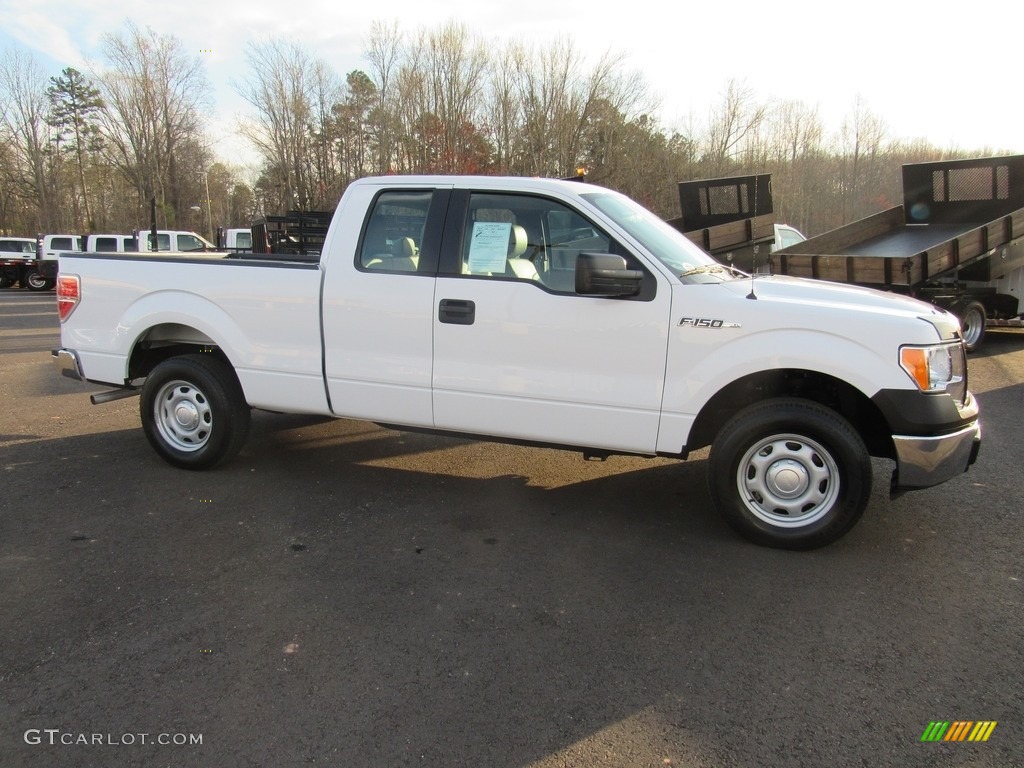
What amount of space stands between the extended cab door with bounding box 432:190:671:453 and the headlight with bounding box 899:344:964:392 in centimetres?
124

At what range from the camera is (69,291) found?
212 inches

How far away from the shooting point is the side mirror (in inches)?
153

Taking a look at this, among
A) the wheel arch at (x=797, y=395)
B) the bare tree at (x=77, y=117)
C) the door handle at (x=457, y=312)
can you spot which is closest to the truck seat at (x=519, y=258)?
the door handle at (x=457, y=312)

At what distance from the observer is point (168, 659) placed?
9.69 feet

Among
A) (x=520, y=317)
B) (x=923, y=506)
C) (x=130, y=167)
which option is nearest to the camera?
(x=520, y=317)

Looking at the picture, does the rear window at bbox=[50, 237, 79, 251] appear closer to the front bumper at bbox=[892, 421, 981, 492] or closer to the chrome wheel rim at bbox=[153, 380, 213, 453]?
the chrome wheel rim at bbox=[153, 380, 213, 453]

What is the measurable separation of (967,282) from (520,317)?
990cm

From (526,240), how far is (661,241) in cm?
86

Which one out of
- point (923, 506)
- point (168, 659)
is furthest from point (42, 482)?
point (923, 506)

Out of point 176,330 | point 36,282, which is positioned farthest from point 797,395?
point 36,282

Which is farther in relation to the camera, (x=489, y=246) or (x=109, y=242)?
(x=109, y=242)

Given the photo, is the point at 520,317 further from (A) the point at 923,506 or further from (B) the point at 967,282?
(B) the point at 967,282

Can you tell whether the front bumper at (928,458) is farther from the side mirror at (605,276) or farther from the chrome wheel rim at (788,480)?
the side mirror at (605,276)

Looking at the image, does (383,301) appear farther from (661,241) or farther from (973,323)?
(973,323)
